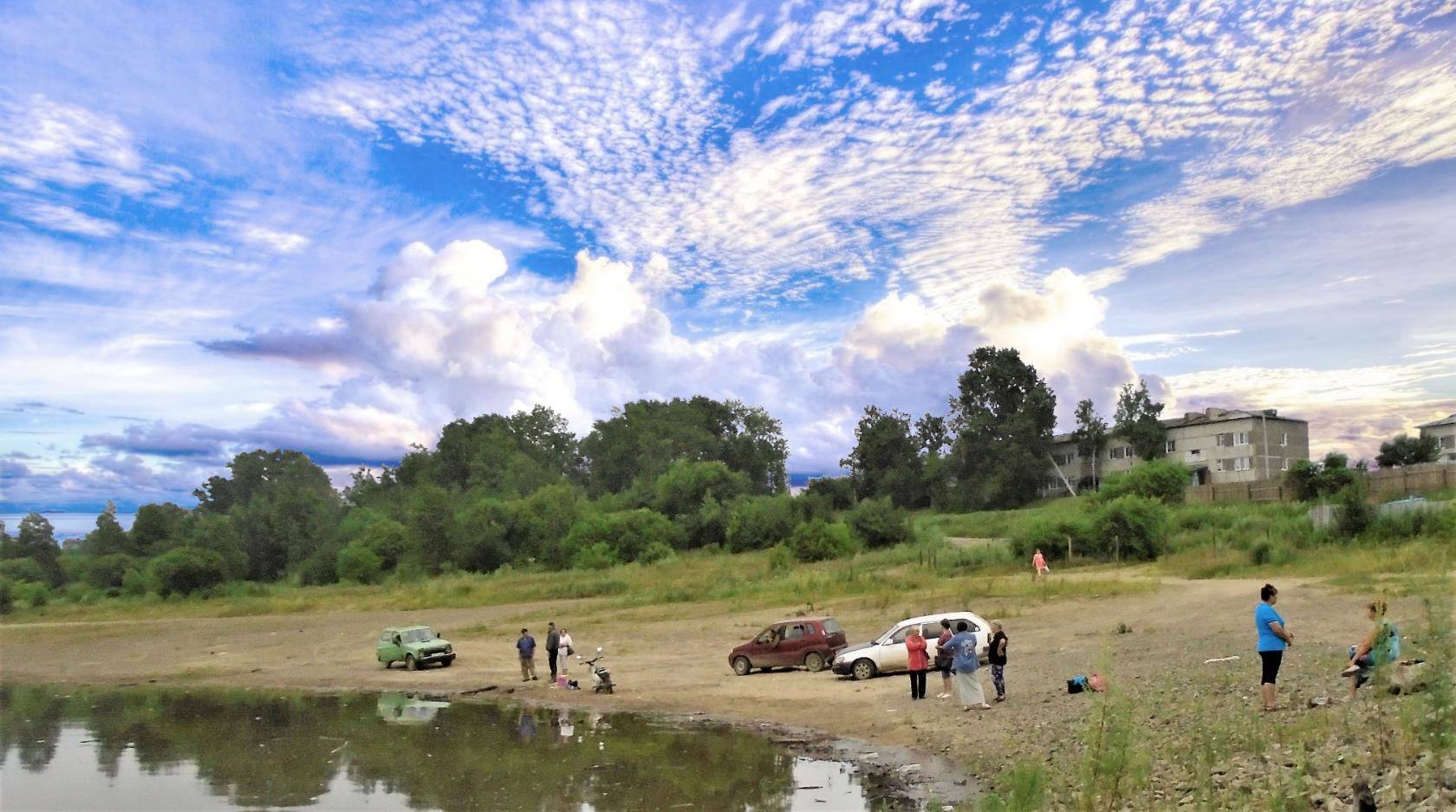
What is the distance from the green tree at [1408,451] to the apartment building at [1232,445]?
5957 millimetres

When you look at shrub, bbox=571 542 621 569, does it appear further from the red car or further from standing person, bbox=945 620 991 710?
standing person, bbox=945 620 991 710

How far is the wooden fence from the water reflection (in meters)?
49.1

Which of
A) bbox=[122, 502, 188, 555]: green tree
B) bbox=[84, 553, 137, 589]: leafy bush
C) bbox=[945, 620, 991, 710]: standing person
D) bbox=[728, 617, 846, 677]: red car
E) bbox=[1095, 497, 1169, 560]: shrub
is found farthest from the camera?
bbox=[122, 502, 188, 555]: green tree

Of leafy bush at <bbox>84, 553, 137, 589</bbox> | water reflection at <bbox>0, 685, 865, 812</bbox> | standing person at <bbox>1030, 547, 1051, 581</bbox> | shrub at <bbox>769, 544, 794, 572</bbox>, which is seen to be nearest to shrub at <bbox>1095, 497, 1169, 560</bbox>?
standing person at <bbox>1030, 547, 1051, 581</bbox>

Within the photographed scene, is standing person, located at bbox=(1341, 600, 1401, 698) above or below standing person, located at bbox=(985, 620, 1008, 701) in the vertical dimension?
above

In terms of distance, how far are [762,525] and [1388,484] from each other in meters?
39.9

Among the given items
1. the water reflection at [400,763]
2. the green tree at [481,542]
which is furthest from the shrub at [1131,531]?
the green tree at [481,542]

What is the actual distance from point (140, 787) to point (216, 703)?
1238 cm

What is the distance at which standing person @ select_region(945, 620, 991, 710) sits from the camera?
20.2m

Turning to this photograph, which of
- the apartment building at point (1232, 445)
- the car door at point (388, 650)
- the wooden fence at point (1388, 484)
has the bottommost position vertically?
the car door at point (388, 650)

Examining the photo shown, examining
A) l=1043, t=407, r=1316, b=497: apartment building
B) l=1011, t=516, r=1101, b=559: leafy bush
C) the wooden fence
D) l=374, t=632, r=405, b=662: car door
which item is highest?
l=1043, t=407, r=1316, b=497: apartment building

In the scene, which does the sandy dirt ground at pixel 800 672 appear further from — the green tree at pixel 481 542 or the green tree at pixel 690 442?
the green tree at pixel 690 442

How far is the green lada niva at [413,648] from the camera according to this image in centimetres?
3444

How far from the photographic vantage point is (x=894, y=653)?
2564 cm
